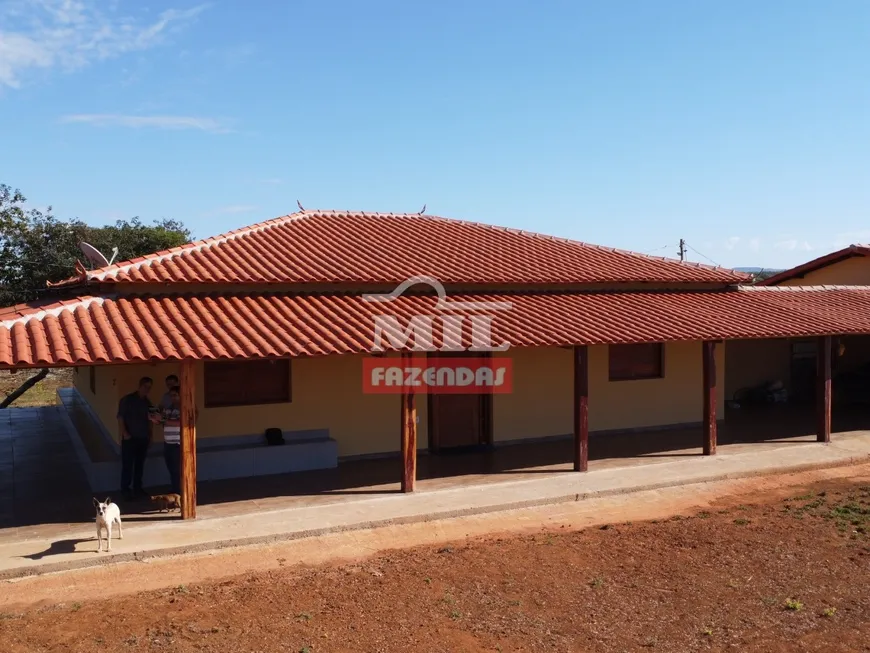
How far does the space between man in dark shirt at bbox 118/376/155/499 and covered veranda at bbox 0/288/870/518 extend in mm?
915

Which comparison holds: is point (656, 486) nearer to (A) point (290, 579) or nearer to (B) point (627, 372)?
(B) point (627, 372)

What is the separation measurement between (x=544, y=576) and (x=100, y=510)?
A: 16.9ft

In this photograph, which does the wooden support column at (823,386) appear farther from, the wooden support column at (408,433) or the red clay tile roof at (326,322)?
the wooden support column at (408,433)

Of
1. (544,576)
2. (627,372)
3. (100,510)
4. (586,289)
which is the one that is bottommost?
(544,576)

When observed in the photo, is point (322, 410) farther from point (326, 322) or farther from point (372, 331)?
point (372, 331)

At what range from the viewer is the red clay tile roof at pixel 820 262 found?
2133cm

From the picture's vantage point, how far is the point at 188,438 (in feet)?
31.8

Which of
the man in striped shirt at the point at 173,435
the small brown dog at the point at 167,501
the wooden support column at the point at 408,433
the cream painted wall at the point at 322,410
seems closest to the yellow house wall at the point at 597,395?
the cream painted wall at the point at 322,410

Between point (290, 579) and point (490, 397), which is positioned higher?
point (490, 397)

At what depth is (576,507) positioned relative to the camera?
36.0ft

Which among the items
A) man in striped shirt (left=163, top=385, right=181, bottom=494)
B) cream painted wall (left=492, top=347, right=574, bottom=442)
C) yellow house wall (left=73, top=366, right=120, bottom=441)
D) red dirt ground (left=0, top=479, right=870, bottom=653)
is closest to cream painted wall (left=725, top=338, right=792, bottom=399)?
cream painted wall (left=492, top=347, right=574, bottom=442)

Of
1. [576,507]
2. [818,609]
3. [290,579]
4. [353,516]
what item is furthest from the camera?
[576,507]

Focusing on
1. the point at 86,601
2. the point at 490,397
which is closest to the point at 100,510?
the point at 86,601

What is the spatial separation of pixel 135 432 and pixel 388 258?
5926 millimetres
